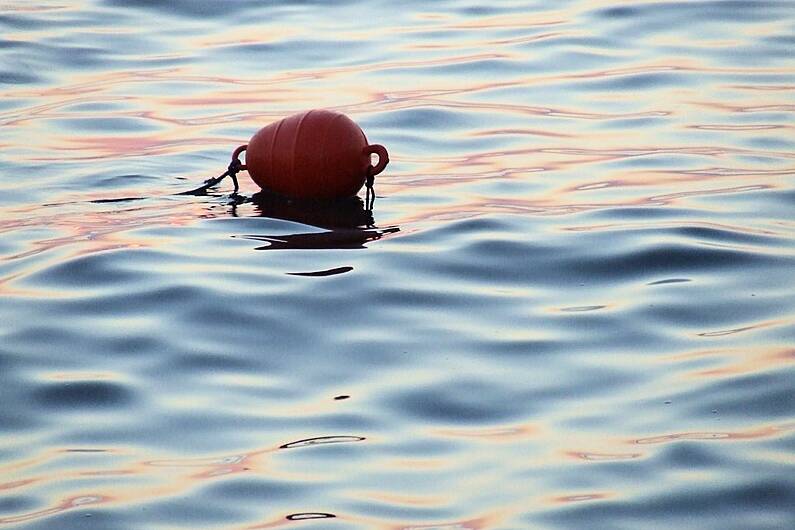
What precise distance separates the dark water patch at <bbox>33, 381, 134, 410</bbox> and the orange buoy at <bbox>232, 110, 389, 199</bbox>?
2.16 m

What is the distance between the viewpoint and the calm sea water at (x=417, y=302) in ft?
13.9

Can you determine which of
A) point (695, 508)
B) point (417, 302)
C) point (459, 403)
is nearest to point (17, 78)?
point (417, 302)

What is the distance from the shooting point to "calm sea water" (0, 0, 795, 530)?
4.25 meters

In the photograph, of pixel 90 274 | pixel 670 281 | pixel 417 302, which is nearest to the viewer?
pixel 417 302

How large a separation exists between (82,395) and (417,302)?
56.8 inches

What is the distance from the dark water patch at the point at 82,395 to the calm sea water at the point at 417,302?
0.02m

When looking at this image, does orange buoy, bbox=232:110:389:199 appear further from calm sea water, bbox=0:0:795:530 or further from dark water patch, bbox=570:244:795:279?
dark water patch, bbox=570:244:795:279

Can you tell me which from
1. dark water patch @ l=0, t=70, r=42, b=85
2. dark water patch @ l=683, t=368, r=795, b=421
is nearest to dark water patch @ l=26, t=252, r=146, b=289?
dark water patch @ l=683, t=368, r=795, b=421

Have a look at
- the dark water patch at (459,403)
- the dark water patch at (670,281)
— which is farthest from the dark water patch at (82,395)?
the dark water patch at (670,281)

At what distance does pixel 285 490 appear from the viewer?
4.21 metres

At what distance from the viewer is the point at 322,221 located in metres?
6.84

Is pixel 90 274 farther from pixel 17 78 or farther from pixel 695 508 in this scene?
pixel 17 78

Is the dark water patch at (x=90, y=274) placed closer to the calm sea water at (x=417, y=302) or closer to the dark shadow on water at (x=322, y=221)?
the calm sea water at (x=417, y=302)

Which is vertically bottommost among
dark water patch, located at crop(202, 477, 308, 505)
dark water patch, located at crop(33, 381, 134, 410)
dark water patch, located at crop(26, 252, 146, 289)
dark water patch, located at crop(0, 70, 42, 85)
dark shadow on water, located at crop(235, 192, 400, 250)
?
dark water patch, located at crop(202, 477, 308, 505)
